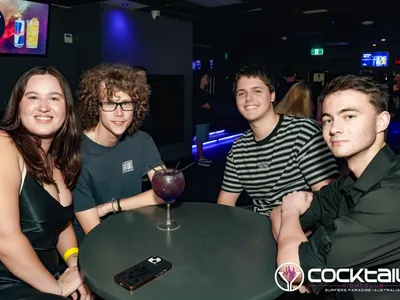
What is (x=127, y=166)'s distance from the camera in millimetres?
1881

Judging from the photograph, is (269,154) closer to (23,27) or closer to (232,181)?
(232,181)

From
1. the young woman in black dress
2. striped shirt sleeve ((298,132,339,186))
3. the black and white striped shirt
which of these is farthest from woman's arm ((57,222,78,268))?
striped shirt sleeve ((298,132,339,186))

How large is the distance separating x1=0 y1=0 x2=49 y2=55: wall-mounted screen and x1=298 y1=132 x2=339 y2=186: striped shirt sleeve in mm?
4021

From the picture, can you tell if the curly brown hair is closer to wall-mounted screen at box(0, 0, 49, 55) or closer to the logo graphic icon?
the logo graphic icon

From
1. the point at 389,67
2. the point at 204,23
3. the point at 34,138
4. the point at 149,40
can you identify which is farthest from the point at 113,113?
the point at 389,67

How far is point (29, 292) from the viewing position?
1.24m

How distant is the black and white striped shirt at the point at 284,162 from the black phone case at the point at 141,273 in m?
0.90

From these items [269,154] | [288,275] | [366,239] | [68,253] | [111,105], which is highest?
[111,105]

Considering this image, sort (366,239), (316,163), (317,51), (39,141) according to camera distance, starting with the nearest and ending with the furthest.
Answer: (366,239) → (39,141) → (316,163) → (317,51)

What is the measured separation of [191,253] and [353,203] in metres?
0.61

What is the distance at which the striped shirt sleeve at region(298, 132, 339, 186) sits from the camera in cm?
174

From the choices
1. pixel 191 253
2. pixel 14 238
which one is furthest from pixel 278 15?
pixel 14 238

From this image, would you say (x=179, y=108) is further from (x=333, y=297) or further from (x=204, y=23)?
(x=333, y=297)

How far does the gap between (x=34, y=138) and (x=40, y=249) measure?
0.48 meters
